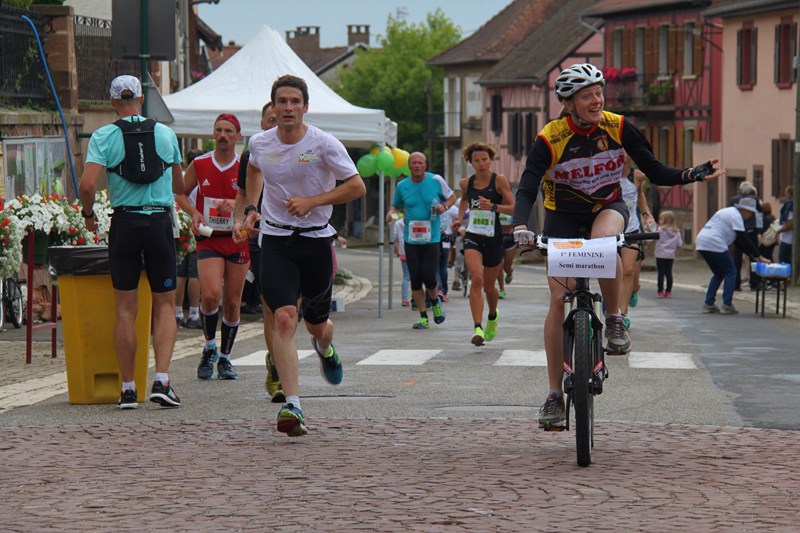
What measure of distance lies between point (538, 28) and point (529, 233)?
255 feet

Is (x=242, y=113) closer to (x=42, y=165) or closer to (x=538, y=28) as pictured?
(x=42, y=165)

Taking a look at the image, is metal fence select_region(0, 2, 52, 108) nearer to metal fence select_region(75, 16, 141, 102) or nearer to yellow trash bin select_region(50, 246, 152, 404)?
metal fence select_region(75, 16, 141, 102)

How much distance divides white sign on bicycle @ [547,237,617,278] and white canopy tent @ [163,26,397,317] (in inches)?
497

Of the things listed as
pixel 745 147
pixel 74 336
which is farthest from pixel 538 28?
pixel 74 336

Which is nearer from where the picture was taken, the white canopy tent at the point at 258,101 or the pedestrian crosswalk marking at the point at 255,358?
the pedestrian crosswalk marking at the point at 255,358

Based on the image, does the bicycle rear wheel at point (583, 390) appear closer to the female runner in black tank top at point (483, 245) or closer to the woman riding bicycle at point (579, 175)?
the woman riding bicycle at point (579, 175)

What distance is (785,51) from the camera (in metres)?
50.1

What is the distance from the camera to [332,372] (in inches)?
418

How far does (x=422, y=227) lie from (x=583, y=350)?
37.5 ft

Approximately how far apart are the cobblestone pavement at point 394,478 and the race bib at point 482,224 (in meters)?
6.27

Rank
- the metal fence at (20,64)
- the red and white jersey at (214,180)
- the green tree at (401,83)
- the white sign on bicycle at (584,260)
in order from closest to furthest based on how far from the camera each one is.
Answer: the white sign on bicycle at (584,260)
the red and white jersey at (214,180)
the metal fence at (20,64)
the green tree at (401,83)

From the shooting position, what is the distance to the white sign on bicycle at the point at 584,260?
849 centimetres

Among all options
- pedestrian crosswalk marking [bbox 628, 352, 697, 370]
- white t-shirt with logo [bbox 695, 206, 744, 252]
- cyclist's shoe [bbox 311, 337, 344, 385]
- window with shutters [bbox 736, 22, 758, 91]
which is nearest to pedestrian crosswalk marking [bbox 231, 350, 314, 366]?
pedestrian crosswalk marking [bbox 628, 352, 697, 370]

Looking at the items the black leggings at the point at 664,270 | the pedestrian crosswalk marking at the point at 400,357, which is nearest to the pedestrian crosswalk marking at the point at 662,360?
the pedestrian crosswalk marking at the point at 400,357
